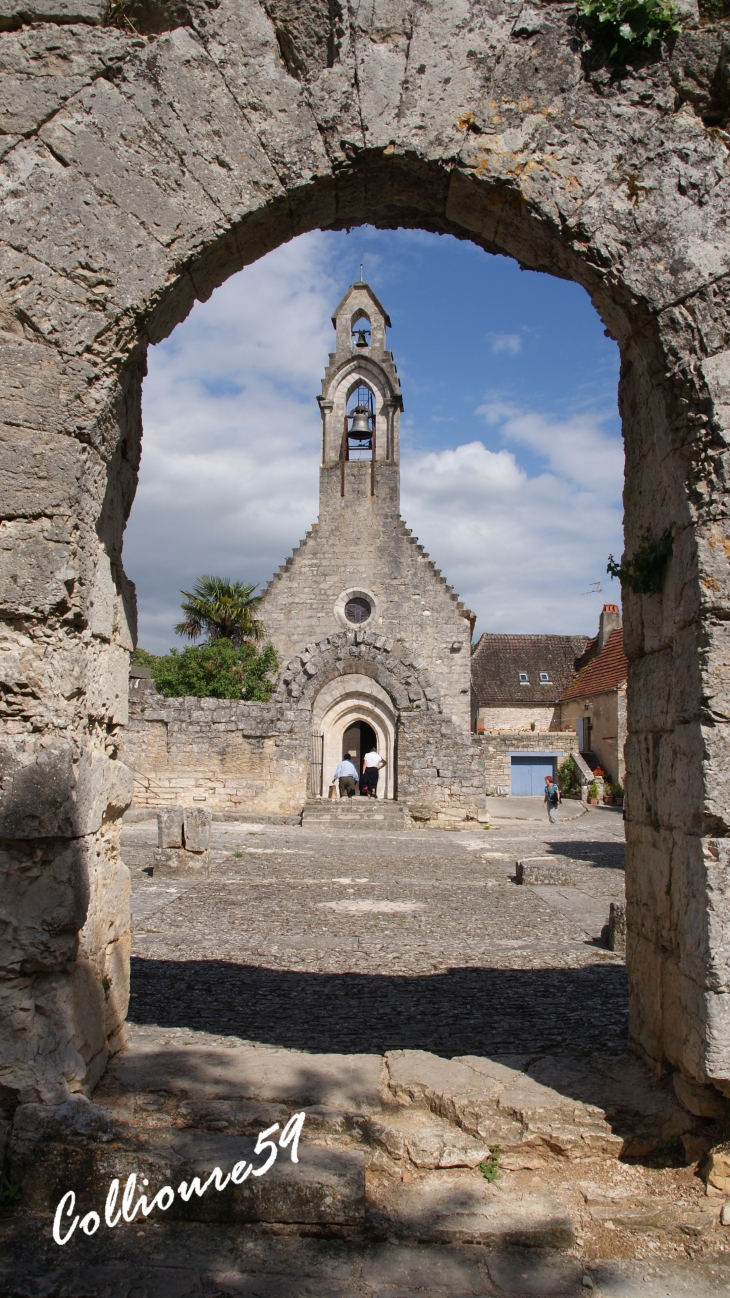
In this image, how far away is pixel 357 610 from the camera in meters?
25.3

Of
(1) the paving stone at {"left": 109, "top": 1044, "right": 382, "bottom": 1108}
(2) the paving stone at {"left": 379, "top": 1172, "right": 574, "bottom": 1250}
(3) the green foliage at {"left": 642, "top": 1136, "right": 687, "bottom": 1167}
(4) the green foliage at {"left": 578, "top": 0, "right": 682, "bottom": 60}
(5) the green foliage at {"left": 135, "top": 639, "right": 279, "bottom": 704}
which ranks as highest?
(4) the green foliage at {"left": 578, "top": 0, "right": 682, "bottom": 60}

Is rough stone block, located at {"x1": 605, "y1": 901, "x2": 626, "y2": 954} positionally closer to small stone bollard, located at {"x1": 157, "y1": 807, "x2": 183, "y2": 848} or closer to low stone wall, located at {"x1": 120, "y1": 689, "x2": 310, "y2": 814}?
small stone bollard, located at {"x1": 157, "y1": 807, "x2": 183, "y2": 848}

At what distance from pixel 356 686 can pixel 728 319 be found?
1711 cm

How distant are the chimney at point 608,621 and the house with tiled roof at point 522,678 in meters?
4.64

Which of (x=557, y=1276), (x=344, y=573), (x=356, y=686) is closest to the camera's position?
(x=557, y=1276)

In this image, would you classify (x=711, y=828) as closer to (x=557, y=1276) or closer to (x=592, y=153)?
(x=557, y=1276)

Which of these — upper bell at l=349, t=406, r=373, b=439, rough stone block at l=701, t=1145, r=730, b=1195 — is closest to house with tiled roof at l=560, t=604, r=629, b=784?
upper bell at l=349, t=406, r=373, b=439

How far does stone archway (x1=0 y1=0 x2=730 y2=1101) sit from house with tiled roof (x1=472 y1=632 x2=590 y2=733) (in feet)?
114

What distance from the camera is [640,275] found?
9.96 feet

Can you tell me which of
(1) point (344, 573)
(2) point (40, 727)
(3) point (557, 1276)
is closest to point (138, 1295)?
(3) point (557, 1276)

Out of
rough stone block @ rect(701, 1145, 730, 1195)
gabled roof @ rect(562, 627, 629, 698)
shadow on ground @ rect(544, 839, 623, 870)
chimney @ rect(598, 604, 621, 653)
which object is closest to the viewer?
rough stone block @ rect(701, 1145, 730, 1195)

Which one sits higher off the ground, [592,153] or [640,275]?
[592,153]

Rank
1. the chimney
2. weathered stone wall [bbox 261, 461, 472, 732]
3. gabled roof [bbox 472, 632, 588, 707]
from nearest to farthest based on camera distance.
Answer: weathered stone wall [bbox 261, 461, 472, 732] < the chimney < gabled roof [bbox 472, 632, 588, 707]

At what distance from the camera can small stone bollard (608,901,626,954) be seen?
22.0 ft
